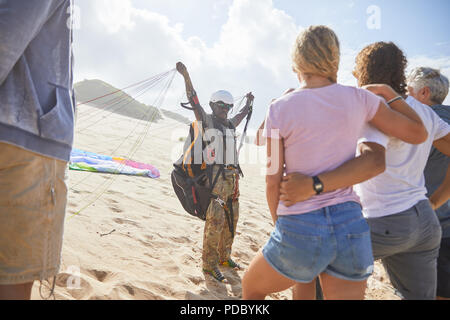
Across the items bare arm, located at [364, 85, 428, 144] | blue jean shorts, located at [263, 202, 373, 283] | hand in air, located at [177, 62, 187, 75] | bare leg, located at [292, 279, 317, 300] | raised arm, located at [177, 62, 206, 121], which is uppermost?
hand in air, located at [177, 62, 187, 75]

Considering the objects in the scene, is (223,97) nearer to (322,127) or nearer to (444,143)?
(444,143)

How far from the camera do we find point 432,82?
100 inches

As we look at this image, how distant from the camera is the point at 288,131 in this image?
157 centimetres

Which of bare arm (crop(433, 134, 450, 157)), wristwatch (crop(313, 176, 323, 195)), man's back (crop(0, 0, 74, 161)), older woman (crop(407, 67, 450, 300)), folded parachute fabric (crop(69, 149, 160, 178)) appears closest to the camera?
man's back (crop(0, 0, 74, 161))

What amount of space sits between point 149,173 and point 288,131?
7884mm

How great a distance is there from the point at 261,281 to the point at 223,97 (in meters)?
3.08

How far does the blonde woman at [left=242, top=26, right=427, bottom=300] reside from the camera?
148cm

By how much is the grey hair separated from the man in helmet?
2218 millimetres

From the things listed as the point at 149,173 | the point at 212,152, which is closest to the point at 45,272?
the point at 212,152

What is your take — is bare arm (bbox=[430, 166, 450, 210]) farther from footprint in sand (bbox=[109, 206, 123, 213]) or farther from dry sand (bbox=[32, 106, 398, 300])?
footprint in sand (bbox=[109, 206, 123, 213])

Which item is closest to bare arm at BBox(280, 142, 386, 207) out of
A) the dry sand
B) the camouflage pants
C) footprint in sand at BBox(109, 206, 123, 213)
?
the dry sand

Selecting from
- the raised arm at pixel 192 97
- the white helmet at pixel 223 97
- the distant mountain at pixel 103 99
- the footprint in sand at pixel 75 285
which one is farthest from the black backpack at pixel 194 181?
the distant mountain at pixel 103 99

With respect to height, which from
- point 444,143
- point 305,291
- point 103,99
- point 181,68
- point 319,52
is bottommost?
point 305,291

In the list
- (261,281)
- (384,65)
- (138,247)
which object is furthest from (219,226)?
(384,65)
